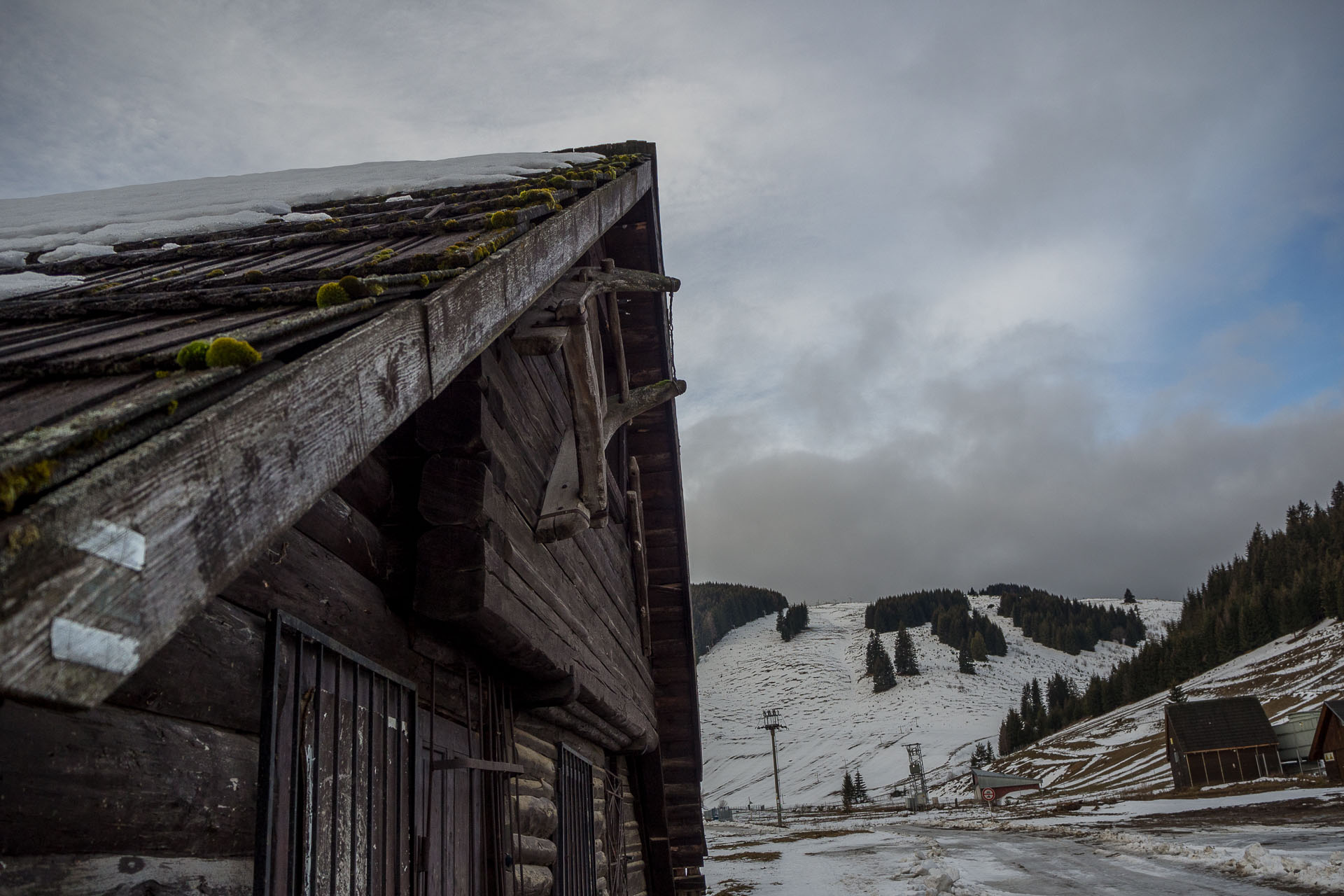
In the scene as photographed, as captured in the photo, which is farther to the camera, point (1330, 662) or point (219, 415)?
point (1330, 662)

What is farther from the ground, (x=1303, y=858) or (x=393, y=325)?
(x=393, y=325)

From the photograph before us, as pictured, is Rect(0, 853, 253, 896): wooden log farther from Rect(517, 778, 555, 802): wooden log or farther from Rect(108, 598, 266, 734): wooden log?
Rect(517, 778, 555, 802): wooden log

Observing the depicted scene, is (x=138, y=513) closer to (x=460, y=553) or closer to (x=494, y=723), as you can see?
(x=460, y=553)

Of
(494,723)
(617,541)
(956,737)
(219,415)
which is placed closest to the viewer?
(219,415)

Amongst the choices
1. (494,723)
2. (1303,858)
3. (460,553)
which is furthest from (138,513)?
(1303,858)

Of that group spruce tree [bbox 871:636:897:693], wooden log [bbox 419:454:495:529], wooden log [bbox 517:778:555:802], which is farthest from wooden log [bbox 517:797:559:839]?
spruce tree [bbox 871:636:897:693]

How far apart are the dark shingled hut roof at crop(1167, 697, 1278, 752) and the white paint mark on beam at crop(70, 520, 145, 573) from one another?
198ft

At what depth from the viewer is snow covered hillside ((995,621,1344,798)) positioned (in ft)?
200

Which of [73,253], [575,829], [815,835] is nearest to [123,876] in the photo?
[73,253]

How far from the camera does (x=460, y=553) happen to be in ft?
9.95

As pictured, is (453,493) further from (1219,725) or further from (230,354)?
(1219,725)

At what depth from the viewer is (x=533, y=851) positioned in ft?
14.2

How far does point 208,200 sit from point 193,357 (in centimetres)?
360

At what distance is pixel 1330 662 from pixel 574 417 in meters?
→ 87.4
